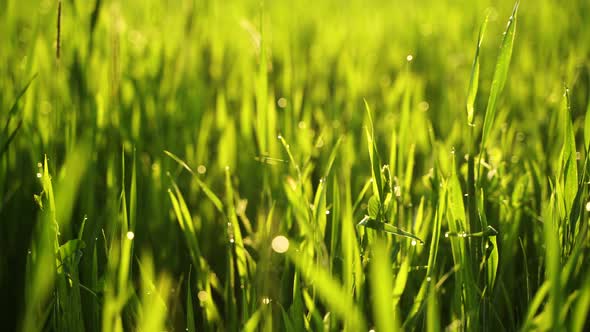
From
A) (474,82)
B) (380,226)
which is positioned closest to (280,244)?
(380,226)

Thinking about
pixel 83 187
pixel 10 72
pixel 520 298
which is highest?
pixel 10 72

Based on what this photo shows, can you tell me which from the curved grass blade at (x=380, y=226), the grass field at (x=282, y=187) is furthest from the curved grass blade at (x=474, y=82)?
the curved grass blade at (x=380, y=226)

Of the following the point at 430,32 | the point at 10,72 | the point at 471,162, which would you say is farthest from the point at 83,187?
the point at 430,32

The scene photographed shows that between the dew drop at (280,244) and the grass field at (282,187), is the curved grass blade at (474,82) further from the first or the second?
the dew drop at (280,244)

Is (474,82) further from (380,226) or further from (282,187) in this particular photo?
(282,187)

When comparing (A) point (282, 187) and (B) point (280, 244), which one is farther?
(A) point (282, 187)

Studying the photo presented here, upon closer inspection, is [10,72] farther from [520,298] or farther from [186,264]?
[520,298]

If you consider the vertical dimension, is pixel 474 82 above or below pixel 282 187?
above

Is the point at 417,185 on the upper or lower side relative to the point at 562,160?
lower

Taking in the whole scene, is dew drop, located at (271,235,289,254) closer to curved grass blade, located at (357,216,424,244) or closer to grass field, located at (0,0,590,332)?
grass field, located at (0,0,590,332)
